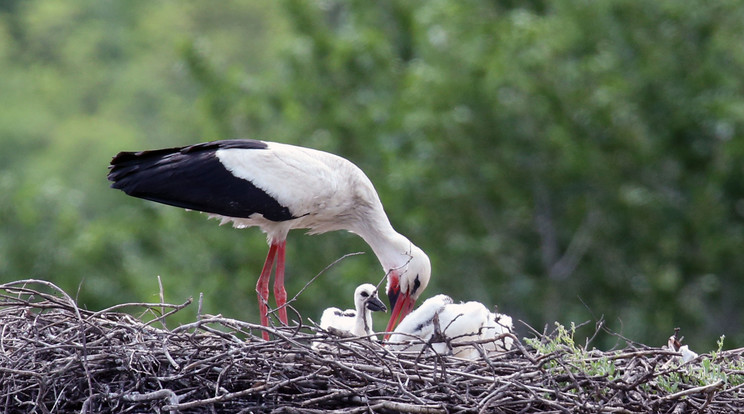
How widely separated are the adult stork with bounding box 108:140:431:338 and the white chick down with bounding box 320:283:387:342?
0.29 metres

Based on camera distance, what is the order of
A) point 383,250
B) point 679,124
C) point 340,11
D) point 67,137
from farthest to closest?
point 67,137 < point 340,11 < point 679,124 < point 383,250

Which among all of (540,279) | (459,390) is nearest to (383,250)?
(459,390)

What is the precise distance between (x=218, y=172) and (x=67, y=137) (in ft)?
108

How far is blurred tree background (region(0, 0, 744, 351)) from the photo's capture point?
15.4 m

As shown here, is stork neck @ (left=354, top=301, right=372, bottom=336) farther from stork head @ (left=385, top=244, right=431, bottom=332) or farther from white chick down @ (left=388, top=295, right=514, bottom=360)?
stork head @ (left=385, top=244, right=431, bottom=332)

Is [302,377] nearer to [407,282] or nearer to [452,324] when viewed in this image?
[452,324]

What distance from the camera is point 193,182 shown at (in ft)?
26.6

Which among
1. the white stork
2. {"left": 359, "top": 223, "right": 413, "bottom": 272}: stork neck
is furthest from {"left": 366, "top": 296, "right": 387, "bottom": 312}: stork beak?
{"left": 359, "top": 223, "right": 413, "bottom": 272}: stork neck

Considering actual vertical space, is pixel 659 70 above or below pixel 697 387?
above

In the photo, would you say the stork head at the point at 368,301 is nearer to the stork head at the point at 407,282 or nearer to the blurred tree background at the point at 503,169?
the stork head at the point at 407,282

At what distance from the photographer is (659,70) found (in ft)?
53.2

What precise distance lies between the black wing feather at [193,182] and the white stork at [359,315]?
757 millimetres

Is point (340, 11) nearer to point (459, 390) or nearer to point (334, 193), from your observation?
point (334, 193)

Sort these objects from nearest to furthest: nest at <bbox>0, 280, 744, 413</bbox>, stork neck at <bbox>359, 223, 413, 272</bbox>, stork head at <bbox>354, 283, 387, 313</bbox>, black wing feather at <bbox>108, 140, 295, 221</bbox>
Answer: nest at <bbox>0, 280, 744, 413</bbox>
stork head at <bbox>354, 283, 387, 313</bbox>
black wing feather at <bbox>108, 140, 295, 221</bbox>
stork neck at <bbox>359, 223, 413, 272</bbox>
